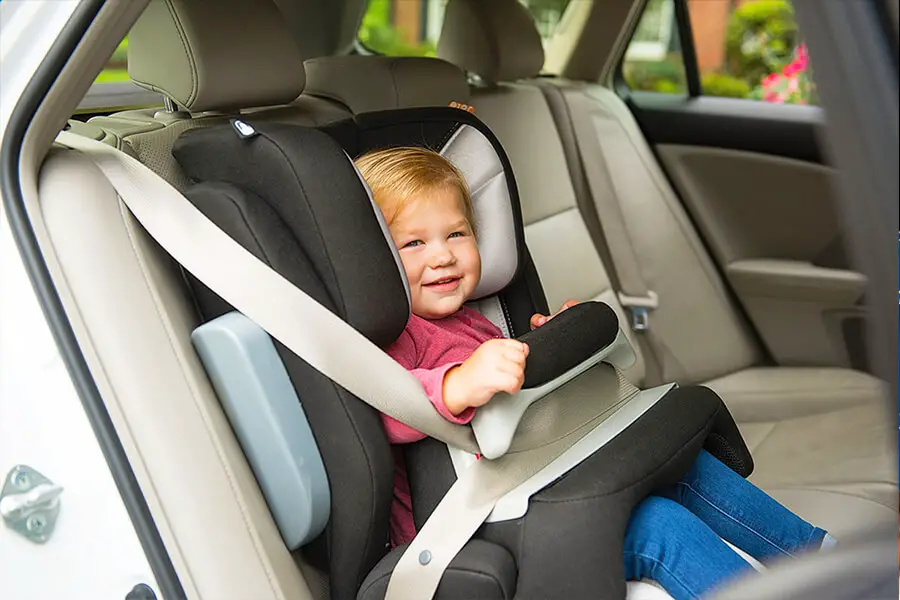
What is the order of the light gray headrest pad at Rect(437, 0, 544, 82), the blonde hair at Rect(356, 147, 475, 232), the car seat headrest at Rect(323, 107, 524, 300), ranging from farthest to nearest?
the light gray headrest pad at Rect(437, 0, 544, 82), the car seat headrest at Rect(323, 107, 524, 300), the blonde hair at Rect(356, 147, 475, 232)

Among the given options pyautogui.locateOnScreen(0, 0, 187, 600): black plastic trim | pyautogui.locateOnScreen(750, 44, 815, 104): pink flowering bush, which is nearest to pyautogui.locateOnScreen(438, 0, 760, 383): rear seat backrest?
pyautogui.locateOnScreen(750, 44, 815, 104): pink flowering bush

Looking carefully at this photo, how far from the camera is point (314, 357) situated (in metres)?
1.26

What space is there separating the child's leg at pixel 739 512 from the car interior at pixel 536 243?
0.12 m

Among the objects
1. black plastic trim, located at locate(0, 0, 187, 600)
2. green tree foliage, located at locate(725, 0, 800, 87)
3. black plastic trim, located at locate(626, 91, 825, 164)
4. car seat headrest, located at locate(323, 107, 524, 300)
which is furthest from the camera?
green tree foliage, located at locate(725, 0, 800, 87)

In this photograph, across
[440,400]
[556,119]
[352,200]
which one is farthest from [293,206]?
[556,119]

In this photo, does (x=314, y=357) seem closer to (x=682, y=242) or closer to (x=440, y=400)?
(x=440, y=400)

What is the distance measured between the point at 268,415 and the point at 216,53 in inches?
22.8

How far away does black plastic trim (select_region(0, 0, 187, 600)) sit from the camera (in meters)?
1.20

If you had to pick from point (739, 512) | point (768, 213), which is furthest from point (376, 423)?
point (768, 213)

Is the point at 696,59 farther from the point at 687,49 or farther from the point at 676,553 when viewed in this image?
the point at 676,553

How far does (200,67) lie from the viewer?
1.53m

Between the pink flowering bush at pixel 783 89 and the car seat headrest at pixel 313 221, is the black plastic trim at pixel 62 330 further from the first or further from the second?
the pink flowering bush at pixel 783 89

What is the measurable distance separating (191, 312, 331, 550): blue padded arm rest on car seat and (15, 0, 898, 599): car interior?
0.07ft

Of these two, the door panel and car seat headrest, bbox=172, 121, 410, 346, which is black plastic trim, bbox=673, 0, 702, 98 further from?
car seat headrest, bbox=172, 121, 410, 346
